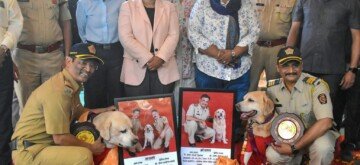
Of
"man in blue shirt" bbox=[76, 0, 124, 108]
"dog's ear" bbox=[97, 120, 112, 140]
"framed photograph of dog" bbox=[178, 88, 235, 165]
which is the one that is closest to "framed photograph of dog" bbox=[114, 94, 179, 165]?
"framed photograph of dog" bbox=[178, 88, 235, 165]

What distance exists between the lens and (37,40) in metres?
3.63

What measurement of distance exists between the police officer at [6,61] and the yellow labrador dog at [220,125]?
1.64 m

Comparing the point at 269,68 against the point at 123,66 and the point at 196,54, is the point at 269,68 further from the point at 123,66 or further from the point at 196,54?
the point at 123,66

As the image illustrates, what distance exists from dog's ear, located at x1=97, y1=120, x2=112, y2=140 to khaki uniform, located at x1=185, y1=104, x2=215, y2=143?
2.41ft

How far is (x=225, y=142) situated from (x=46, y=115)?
56.6 inches

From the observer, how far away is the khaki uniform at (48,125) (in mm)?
2860

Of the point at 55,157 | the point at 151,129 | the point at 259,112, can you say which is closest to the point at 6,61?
the point at 55,157

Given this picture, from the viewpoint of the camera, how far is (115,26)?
147 inches

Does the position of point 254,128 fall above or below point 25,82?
below

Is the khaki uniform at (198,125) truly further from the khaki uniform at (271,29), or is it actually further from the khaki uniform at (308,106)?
the khaki uniform at (271,29)

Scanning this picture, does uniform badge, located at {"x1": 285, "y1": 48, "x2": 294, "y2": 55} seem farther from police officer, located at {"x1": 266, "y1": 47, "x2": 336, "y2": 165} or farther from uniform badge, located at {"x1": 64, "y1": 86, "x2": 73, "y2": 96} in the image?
uniform badge, located at {"x1": 64, "y1": 86, "x2": 73, "y2": 96}

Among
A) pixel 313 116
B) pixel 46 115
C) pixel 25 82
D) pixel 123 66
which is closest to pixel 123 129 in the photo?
pixel 46 115

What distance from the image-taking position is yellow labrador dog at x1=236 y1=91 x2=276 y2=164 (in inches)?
127

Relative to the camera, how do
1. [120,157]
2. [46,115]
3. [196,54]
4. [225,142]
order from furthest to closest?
[196,54], [225,142], [120,157], [46,115]
